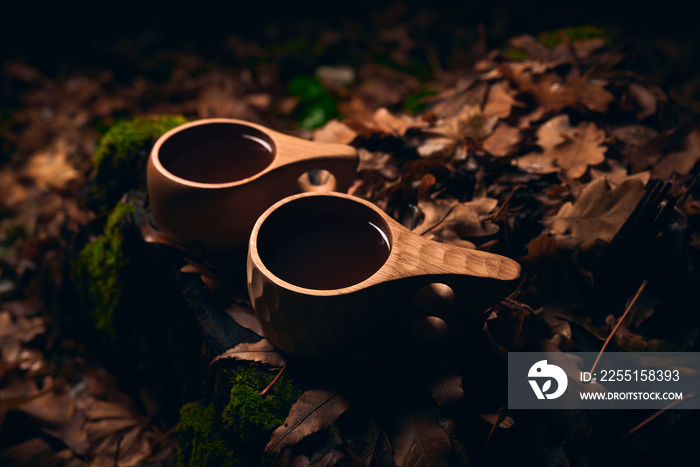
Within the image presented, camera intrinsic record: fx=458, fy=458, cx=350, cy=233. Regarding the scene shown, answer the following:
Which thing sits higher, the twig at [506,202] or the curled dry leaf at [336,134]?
the twig at [506,202]

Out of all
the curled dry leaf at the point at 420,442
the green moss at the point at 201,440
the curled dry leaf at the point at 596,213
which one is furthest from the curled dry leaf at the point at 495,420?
the green moss at the point at 201,440

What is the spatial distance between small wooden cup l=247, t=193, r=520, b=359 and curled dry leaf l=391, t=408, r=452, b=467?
0.19 metres

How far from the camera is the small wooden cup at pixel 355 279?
1018 mm

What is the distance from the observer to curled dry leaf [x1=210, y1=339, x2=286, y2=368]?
1.21 metres

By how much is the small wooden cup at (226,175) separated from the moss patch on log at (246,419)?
428 mm

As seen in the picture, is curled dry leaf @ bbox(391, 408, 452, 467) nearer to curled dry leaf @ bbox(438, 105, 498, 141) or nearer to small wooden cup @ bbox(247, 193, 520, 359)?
small wooden cup @ bbox(247, 193, 520, 359)

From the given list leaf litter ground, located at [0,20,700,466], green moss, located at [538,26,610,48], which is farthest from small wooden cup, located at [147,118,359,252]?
green moss, located at [538,26,610,48]

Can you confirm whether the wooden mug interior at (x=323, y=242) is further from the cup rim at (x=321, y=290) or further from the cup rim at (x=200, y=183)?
the cup rim at (x=200, y=183)

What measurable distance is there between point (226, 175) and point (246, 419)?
0.72 meters

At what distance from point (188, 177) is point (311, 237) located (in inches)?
18.7

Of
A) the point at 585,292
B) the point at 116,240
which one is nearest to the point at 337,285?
the point at 585,292

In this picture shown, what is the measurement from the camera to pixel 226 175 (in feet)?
4.69

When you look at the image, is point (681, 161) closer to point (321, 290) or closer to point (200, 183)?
point (321, 290)

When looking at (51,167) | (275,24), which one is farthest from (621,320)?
(275,24)
